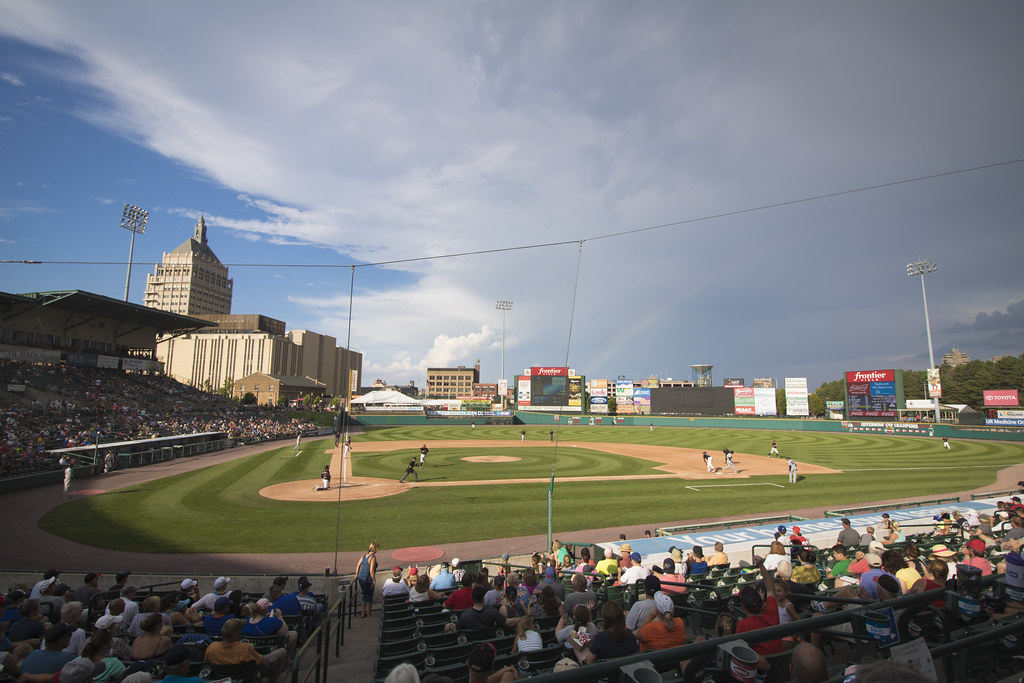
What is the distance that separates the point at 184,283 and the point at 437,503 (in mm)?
186526

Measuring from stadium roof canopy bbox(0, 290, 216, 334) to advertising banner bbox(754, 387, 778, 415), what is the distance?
82640 mm

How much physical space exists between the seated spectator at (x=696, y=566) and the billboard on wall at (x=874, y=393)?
75.1 metres

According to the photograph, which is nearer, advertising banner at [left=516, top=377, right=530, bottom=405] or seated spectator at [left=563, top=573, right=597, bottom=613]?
seated spectator at [left=563, top=573, right=597, bottom=613]

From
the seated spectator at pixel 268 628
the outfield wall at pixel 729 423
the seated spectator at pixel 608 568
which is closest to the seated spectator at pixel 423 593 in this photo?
the seated spectator at pixel 268 628

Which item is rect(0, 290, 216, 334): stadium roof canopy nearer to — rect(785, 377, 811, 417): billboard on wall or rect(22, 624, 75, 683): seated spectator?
rect(22, 624, 75, 683): seated spectator

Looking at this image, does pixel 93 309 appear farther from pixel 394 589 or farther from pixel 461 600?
pixel 461 600

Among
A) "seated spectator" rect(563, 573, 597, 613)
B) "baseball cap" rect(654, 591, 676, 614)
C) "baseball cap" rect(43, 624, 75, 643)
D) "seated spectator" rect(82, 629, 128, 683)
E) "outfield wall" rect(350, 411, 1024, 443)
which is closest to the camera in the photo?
"seated spectator" rect(82, 629, 128, 683)

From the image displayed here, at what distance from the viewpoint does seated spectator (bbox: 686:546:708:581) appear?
9935mm

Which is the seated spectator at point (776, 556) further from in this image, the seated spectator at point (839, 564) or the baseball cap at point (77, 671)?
the baseball cap at point (77, 671)

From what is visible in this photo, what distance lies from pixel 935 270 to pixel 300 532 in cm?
9315

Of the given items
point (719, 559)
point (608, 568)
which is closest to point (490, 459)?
point (608, 568)

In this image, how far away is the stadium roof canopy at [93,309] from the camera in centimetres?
4247

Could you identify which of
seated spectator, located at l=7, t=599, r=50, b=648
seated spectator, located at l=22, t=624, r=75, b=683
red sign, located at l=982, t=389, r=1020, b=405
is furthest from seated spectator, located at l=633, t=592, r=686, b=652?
red sign, located at l=982, t=389, r=1020, b=405

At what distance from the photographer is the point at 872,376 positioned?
233ft
